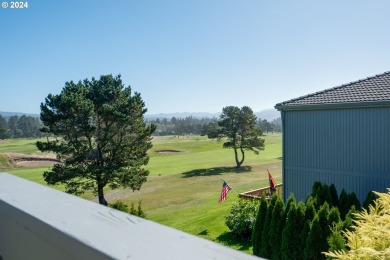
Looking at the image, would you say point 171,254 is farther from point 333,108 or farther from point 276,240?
point 333,108

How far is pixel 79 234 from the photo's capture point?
961mm

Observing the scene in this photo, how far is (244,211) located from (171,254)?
14660mm

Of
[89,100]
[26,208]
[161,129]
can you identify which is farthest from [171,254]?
[161,129]

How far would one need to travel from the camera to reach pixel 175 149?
76.6 meters

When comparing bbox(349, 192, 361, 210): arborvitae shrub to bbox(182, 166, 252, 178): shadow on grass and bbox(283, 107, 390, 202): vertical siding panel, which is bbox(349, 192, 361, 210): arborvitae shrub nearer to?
bbox(283, 107, 390, 202): vertical siding panel

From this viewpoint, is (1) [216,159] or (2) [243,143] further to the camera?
(1) [216,159]

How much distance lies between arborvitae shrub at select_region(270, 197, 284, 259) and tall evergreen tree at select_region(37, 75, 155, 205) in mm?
16759

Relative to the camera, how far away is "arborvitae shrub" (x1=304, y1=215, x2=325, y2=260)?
809 centimetres

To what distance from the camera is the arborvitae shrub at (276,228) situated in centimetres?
965

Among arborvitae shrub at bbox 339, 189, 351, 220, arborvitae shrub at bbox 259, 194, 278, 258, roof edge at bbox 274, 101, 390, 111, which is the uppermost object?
roof edge at bbox 274, 101, 390, 111

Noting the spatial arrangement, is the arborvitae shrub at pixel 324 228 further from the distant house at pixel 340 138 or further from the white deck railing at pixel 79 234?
the white deck railing at pixel 79 234

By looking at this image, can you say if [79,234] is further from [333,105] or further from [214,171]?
[214,171]

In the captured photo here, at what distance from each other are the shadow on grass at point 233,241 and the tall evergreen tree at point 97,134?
38.6 feet

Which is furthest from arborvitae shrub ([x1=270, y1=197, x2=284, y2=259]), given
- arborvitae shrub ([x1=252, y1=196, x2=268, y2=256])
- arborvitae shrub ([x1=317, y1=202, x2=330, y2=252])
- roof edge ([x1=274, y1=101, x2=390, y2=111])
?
roof edge ([x1=274, y1=101, x2=390, y2=111])
